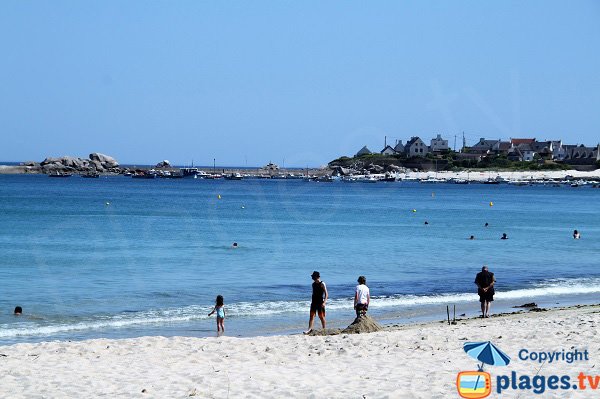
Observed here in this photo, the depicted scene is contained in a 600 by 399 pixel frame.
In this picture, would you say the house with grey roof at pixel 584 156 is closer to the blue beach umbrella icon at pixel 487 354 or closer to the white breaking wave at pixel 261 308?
the white breaking wave at pixel 261 308

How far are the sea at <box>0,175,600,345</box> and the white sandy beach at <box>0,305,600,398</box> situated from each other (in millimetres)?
4405

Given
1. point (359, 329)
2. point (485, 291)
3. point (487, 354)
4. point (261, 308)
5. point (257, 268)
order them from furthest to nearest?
point (257, 268) → point (261, 308) → point (485, 291) → point (359, 329) → point (487, 354)

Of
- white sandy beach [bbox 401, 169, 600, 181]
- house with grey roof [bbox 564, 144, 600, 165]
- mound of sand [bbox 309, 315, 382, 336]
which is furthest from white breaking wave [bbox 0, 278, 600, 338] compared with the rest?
house with grey roof [bbox 564, 144, 600, 165]

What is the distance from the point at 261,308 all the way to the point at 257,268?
34.9 feet

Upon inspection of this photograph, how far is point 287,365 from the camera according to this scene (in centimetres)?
1337

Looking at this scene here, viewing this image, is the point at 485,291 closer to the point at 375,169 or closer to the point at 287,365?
the point at 287,365

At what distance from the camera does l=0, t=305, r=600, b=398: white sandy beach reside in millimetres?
11250

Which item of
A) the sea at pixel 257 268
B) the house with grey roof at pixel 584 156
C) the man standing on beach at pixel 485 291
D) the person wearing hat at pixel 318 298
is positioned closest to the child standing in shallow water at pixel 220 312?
the sea at pixel 257 268

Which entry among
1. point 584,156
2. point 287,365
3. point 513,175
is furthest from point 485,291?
point 584,156

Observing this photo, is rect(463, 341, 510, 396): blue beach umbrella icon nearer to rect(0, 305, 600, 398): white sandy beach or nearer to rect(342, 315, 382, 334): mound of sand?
rect(0, 305, 600, 398): white sandy beach

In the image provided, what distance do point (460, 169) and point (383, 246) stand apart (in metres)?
150

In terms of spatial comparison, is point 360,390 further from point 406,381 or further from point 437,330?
point 437,330

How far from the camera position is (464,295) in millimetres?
26812

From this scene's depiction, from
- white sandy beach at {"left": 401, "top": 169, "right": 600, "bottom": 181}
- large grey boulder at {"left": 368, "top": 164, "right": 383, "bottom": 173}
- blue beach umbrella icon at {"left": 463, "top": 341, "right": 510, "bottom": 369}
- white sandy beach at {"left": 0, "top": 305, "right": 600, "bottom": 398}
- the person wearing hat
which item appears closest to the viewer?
blue beach umbrella icon at {"left": 463, "top": 341, "right": 510, "bottom": 369}
